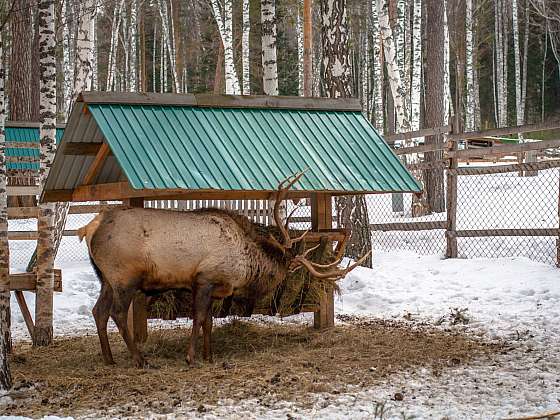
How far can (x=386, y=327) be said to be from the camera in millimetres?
9242

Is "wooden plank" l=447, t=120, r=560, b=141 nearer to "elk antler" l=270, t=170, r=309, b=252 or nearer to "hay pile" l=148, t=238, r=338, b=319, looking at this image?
"hay pile" l=148, t=238, r=338, b=319

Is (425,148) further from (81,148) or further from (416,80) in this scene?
(416,80)

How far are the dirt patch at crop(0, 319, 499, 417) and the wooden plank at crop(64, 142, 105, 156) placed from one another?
6.55 feet

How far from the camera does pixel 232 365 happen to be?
290 inches

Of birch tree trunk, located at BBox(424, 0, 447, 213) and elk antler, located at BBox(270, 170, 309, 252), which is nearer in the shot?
elk antler, located at BBox(270, 170, 309, 252)

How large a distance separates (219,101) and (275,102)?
672 mm

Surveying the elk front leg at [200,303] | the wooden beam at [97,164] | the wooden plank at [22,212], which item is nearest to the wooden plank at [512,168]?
the elk front leg at [200,303]

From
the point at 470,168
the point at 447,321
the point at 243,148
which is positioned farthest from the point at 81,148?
the point at 470,168

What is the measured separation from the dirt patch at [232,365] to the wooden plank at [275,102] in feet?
8.09

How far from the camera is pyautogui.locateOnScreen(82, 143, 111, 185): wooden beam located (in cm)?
811

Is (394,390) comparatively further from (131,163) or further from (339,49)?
(339,49)

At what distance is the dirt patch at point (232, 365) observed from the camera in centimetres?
612

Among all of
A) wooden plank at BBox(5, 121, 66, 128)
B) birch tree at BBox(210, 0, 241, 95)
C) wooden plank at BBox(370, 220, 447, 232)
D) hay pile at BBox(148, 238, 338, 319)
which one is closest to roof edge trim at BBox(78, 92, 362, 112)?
hay pile at BBox(148, 238, 338, 319)

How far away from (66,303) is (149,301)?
2.35m
